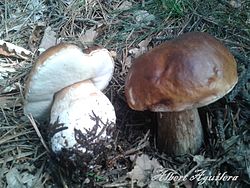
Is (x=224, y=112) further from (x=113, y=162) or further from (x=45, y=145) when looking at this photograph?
(x=45, y=145)

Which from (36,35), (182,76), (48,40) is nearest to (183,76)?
(182,76)

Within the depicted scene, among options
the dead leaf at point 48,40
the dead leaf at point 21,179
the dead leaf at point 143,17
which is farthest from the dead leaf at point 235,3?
the dead leaf at point 21,179

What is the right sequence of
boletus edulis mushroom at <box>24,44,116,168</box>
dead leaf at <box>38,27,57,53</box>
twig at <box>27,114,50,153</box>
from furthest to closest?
dead leaf at <box>38,27,57,53</box>, twig at <box>27,114,50,153</box>, boletus edulis mushroom at <box>24,44,116,168</box>

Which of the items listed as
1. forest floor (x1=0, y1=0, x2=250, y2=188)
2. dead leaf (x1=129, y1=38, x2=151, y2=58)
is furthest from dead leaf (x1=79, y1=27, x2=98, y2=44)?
dead leaf (x1=129, y1=38, x2=151, y2=58)

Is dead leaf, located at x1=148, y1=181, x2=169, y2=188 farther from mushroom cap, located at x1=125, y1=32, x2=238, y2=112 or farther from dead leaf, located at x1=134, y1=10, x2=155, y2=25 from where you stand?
dead leaf, located at x1=134, y1=10, x2=155, y2=25

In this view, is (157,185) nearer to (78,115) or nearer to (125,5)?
(78,115)

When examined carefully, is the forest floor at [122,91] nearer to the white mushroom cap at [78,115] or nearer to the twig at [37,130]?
the twig at [37,130]

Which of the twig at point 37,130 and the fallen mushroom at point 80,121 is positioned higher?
the fallen mushroom at point 80,121
